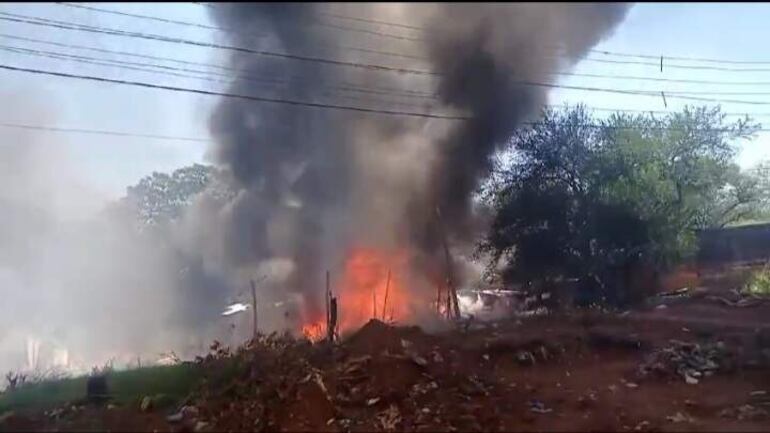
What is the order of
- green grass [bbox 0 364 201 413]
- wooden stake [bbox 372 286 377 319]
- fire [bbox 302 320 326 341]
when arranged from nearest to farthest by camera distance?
green grass [bbox 0 364 201 413] < fire [bbox 302 320 326 341] < wooden stake [bbox 372 286 377 319]

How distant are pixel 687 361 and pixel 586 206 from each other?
25.6 feet

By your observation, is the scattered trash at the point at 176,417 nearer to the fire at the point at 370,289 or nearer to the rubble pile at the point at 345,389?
the rubble pile at the point at 345,389

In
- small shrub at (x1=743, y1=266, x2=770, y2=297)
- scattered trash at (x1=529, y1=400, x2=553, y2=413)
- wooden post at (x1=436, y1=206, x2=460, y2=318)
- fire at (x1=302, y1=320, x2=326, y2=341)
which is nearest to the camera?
scattered trash at (x1=529, y1=400, x2=553, y2=413)

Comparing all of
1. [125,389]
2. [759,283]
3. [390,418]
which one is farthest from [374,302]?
[390,418]

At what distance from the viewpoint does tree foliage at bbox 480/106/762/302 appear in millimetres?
18047

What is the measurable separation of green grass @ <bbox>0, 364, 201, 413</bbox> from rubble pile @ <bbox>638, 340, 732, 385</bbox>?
269 inches

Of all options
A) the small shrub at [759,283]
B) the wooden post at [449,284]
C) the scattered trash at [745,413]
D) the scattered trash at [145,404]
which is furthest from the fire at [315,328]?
the small shrub at [759,283]

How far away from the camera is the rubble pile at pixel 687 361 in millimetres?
10562

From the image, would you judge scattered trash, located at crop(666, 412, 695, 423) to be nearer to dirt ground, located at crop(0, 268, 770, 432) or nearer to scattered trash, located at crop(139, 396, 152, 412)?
dirt ground, located at crop(0, 268, 770, 432)

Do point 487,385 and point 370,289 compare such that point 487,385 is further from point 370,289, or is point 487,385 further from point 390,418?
point 370,289

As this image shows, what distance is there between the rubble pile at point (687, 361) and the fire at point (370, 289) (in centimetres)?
819

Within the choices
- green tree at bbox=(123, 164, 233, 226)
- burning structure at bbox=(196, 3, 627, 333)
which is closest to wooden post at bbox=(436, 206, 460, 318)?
burning structure at bbox=(196, 3, 627, 333)

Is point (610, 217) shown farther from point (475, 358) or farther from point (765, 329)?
point (475, 358)

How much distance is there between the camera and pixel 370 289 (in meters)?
20.0
